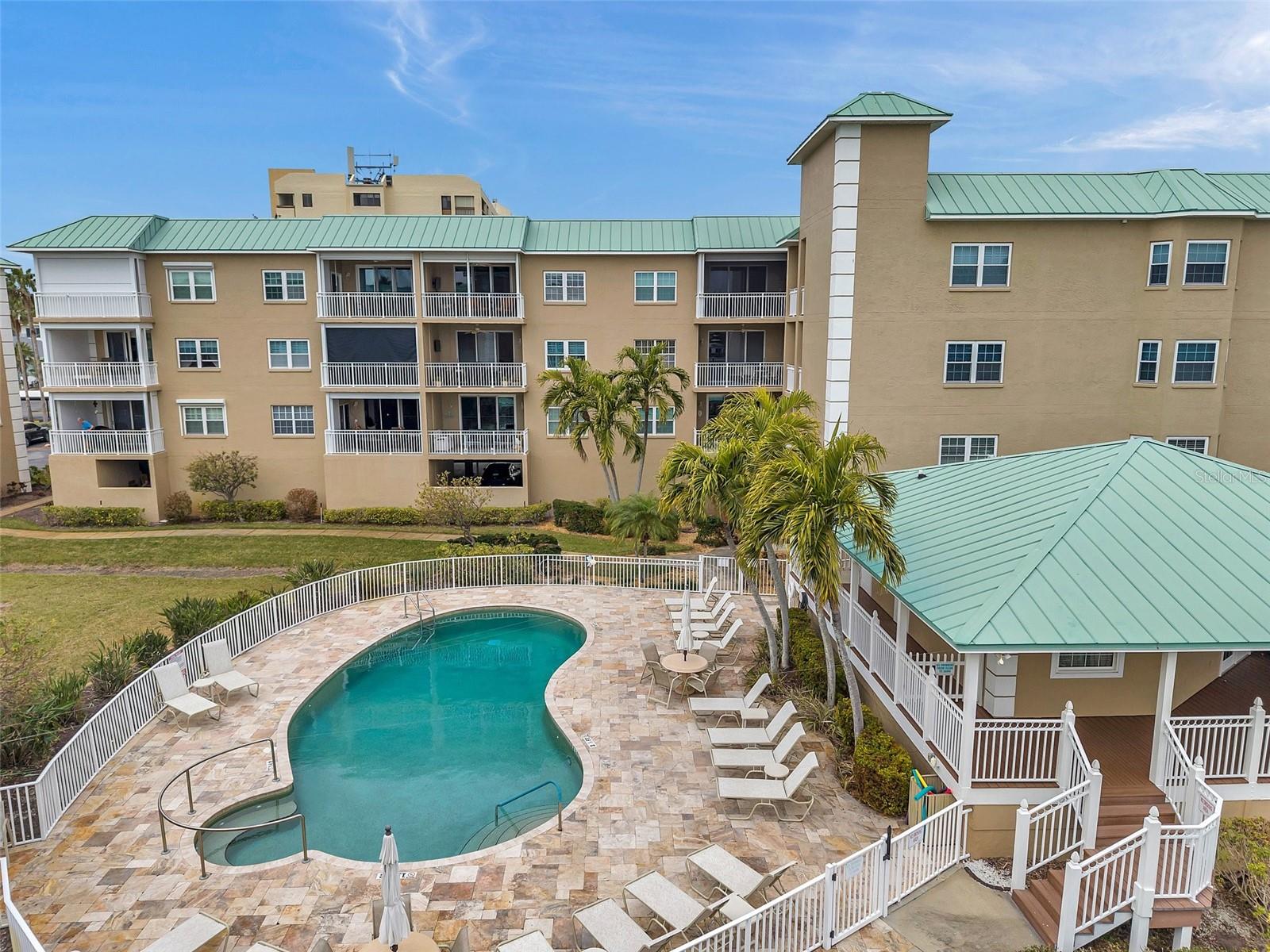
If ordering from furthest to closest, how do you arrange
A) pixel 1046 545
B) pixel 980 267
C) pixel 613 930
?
pixel 980 267 → pixel 1046 545 → pixel 613 930

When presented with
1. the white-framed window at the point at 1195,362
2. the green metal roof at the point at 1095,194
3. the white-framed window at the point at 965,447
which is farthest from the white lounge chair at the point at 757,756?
the white-framed window at the point at 1195,362

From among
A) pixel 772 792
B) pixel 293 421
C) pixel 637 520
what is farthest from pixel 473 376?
pixel 772 792

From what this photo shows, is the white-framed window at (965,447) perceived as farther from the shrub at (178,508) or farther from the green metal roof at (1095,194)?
the shrub at (178,508)

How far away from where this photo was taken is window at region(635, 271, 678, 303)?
32281 mm

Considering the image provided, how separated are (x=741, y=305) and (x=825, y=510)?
824 inches

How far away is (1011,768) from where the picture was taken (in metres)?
11.0

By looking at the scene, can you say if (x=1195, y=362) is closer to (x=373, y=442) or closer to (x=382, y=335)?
(x=382, y=335)

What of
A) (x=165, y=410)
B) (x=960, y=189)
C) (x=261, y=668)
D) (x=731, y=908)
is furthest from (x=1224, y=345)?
(x=165, y=410)

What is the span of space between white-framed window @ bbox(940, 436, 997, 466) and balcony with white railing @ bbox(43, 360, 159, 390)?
30.3 m

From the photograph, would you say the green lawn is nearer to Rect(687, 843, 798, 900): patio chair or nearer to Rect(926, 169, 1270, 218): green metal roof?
Rect(687, 843, 798, 900): patio chair

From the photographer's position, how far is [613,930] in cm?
906

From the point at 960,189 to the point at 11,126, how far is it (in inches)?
866

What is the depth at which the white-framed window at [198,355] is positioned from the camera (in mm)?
32938

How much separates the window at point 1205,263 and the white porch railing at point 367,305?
2623cm
